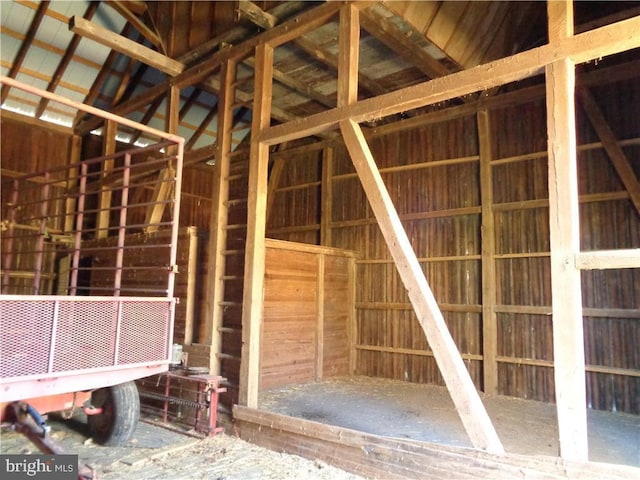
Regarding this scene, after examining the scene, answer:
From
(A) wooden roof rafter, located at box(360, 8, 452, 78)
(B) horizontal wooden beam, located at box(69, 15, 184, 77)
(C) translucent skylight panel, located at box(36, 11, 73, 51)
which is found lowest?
(A) wooden roof rafter, located at box(360, 8, 452, 78)

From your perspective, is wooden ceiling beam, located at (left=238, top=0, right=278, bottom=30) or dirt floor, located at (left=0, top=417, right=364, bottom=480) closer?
dirt floor, located at (left=0, top=417, right=364, bottom=480)

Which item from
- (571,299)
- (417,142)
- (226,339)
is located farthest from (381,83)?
(571,299)

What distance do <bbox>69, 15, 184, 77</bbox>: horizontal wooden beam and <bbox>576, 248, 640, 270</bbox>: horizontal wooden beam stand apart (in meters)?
5.77

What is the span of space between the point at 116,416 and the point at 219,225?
231 cm

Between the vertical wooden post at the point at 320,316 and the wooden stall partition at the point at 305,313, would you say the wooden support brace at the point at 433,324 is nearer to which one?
the wooden stall partition at the point at 305,313

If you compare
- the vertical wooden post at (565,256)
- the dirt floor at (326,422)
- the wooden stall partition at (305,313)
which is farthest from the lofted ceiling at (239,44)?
the dirt floor at (326,422)

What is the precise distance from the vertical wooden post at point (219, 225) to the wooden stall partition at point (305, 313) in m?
0.77

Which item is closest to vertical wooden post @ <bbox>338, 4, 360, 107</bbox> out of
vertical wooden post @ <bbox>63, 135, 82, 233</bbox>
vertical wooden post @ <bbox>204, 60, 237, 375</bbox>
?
vertical wooden post @ <bbox>204, 60, 237, 375</bbox>

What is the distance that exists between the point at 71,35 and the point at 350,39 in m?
5.47

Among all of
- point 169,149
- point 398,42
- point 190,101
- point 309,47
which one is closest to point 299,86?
point 309,47

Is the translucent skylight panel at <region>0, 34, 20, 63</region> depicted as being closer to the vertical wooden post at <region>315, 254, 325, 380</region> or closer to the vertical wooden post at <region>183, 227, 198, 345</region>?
the vertical wooden post at <region>183, 227, 198, 345</region>

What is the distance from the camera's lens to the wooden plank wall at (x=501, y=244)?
18.1ft

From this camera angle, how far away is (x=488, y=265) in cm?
639

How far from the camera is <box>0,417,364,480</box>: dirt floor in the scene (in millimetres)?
3969
